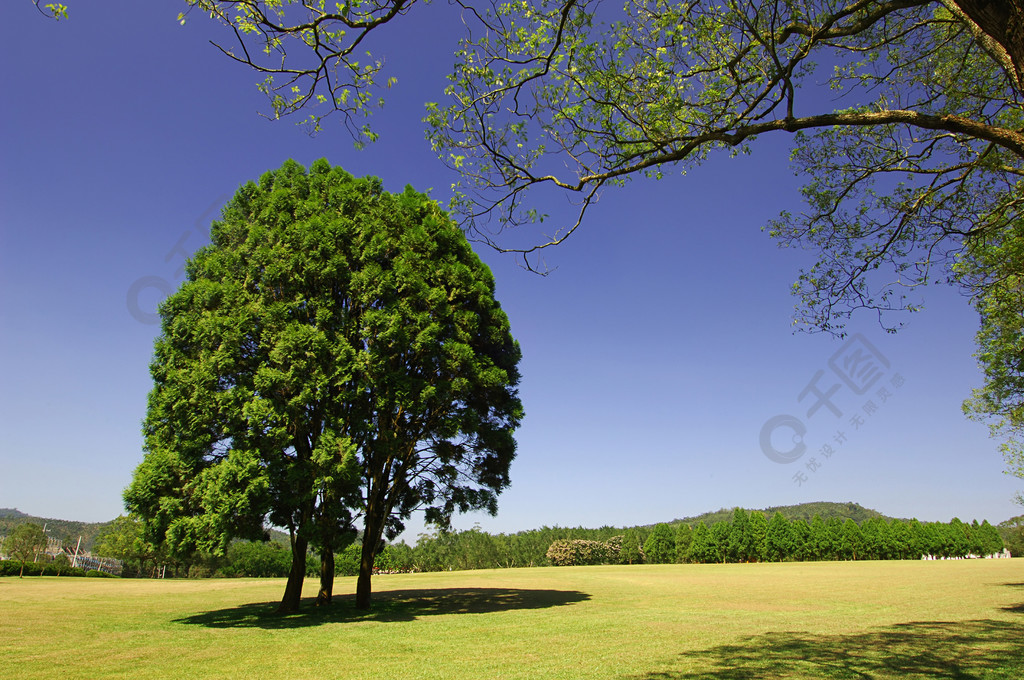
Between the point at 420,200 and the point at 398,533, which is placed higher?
the point at 420,200

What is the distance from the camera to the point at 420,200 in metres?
21.2

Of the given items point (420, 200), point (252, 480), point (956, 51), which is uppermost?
point (420, 200)

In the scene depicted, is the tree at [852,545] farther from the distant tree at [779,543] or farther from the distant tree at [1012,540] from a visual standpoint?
the distant tree at [1012,540]

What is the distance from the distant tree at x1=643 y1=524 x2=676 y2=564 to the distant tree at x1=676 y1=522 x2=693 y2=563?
2.73 feet

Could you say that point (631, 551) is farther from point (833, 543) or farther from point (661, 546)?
point (833, 543)

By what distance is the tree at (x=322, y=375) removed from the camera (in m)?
15.8

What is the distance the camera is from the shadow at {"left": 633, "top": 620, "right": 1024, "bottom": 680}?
7996mm

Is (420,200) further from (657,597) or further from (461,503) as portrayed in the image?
(657,597)

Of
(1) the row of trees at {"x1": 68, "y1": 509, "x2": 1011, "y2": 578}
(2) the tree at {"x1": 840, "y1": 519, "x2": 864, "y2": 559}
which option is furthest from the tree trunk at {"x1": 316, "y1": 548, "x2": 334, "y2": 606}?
(2) the tree at {"x1": 840, "y1": 519, "x2": 864, "y2": 559}

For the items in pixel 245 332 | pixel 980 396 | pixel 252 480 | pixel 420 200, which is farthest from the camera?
pixel 980 396

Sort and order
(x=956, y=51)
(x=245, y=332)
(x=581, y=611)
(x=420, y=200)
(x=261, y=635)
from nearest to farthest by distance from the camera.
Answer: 1. (x=956, y=51)
2. (x=261, y=635)
3. (x=245, y=332)
4. (x=581, y=611)
5. (x=420, y=200)

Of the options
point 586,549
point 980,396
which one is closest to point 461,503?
point 980,396

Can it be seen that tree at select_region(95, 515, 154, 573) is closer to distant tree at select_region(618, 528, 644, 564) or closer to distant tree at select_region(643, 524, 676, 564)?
distant tree at select_region(618, 528, 644, 564)

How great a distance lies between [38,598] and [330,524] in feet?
58.2
